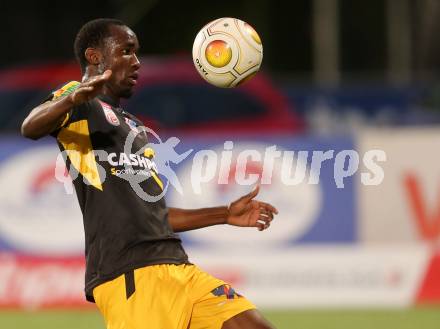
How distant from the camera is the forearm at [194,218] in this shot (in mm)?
5863

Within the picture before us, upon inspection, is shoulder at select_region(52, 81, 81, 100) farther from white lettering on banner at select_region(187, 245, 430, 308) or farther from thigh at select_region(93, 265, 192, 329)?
white lettering on banner at select_region(187, 245, 430, 308)

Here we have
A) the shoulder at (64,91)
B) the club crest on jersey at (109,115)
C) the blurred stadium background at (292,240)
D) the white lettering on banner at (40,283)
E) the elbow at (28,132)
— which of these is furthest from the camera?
the white lettering on banner at (40,283)

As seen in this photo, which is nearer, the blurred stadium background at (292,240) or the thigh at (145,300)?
the thigh at (145,300)

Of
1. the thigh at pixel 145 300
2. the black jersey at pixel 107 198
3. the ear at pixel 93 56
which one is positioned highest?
the ear at pixel 93 56

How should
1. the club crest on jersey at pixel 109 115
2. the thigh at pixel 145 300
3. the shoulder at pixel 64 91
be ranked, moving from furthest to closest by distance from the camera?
the club crest on jersey at pixel 109 115 < the thigh at pixel 145 300 < the shoulder at pixel 64 91

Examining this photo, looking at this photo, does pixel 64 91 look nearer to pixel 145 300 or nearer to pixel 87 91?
pixel 87 91

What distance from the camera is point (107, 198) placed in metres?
5.37

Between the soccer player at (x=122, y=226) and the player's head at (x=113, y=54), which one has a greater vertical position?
the player's head at (x=113, y=54)

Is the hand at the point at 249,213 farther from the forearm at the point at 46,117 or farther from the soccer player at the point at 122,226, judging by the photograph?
the forearm at the point at 46,117

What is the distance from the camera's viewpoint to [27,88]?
16297 millimetres

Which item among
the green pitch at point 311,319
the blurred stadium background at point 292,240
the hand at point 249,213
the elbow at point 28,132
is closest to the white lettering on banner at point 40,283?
the blurred stadium background at point 292,240

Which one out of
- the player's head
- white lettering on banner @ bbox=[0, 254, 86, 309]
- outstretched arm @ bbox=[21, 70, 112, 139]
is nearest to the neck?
the player's head

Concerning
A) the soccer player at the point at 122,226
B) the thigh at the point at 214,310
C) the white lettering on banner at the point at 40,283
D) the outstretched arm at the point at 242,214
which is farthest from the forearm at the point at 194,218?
the white lettering on banner at the point at 40,283

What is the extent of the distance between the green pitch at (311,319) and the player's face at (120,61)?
14.0 ft
